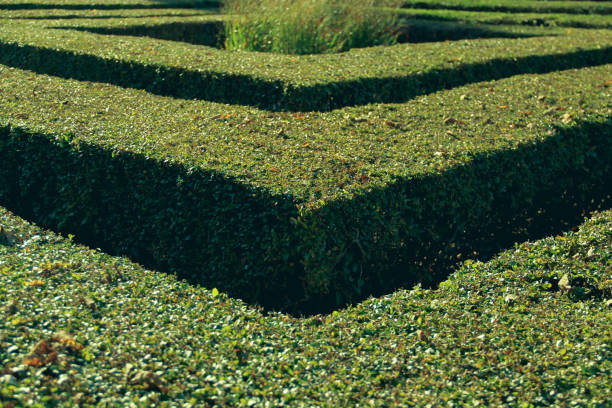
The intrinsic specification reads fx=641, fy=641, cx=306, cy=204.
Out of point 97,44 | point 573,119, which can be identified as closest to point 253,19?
point 97,44

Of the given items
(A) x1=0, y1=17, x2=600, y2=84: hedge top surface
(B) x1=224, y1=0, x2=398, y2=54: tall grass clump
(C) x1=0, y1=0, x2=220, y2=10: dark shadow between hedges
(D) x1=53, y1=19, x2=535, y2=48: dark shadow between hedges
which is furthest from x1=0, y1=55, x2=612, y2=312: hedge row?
(C) x1=0, y1=0, x2=220, y2=10: dark shadow between hedges

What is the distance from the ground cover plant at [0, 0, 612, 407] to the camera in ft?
10.1

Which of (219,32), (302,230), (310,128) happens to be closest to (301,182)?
(302,230)

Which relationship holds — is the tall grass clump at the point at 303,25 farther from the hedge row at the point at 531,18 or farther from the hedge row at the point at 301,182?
the hedge row at the point at 301,182

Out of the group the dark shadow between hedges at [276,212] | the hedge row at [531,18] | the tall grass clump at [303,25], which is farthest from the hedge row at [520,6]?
the dark shadow between hedges at [276,212]

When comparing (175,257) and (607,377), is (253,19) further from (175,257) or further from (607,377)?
(607,377)

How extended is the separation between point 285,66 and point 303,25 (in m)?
3.04

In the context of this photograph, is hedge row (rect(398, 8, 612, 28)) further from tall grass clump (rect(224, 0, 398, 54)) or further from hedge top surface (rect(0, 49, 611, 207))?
hedge top surface (rect(0, 49, 611, 207))

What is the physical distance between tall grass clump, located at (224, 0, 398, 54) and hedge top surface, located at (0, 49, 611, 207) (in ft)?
13.8

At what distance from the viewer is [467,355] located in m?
3.27

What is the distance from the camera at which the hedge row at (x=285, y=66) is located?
7.79 metres

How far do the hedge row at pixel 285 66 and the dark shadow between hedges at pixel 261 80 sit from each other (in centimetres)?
1

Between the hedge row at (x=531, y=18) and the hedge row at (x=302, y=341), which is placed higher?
the hedge row at (x=531, y=18)

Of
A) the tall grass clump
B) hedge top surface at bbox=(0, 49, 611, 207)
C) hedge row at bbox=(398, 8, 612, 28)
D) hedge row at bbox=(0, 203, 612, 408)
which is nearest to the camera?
hedge row at bbox=(0, 203, 612, 408)
